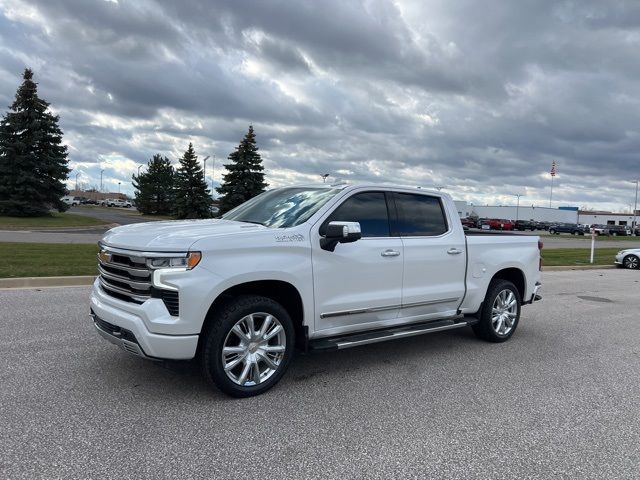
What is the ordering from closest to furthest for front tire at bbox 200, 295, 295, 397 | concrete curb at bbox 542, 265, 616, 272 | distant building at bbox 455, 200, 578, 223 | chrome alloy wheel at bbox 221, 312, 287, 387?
1. front tire at bbox 200, 295, 295, 397
2. chrome alloy wheel at bbox 221, 312, 287, 387
3. concrete curb at bbox 542, 265, 616, 272
4. distant building at bbox 455, 200, 578, 223

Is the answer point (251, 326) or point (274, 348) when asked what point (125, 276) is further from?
point (274, 348)

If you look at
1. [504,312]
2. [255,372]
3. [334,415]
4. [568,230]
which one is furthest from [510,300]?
[568,230]

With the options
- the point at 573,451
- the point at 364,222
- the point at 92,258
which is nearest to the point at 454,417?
the point at 573,451

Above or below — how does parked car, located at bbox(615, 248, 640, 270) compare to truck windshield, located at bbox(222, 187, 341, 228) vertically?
below

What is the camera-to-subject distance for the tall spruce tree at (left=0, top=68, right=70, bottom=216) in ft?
108

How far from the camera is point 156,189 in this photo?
198 ft

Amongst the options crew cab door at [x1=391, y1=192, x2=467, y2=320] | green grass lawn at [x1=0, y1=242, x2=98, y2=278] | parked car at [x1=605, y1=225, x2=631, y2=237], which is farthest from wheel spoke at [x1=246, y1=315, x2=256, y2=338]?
parked car at [x1=605, y1=225, x2=631, y2=237]

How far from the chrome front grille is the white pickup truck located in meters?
0.01

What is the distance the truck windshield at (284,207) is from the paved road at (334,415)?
150 centimetres

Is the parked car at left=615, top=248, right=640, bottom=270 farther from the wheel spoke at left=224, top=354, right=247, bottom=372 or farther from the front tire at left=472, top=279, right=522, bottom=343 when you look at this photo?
the wheel spoke at left=224, top=354, right=247, bottom=372

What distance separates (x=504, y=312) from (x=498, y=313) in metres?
0.11

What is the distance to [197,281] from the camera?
389 centimetres

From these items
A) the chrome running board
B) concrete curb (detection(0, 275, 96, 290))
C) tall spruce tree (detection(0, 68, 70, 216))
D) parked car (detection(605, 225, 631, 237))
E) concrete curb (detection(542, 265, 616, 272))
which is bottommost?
parked car (detection(605, 225, 631, 237))

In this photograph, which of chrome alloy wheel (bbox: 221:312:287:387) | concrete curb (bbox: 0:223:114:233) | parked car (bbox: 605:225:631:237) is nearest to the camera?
chrome alloy wheel (bbox: 221:312:287:387)
